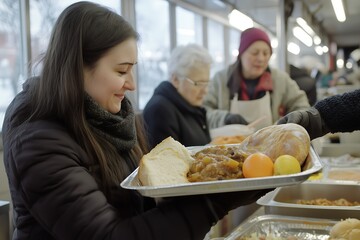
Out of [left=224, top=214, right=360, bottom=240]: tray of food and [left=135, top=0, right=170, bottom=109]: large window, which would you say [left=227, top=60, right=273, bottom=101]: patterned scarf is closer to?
[left=224, top=214, right=360, bottom=240]: tray of food

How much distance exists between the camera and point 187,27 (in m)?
7.26

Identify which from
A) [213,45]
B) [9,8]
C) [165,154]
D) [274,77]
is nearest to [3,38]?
[9,8]

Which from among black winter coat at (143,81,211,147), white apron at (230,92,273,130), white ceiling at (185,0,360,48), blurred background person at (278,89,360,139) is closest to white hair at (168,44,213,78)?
black winter coat at (143,81,211,147)

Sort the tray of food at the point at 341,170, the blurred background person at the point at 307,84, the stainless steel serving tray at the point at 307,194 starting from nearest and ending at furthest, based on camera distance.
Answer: the stainless steel serving tray at the point at 307,194
the tray of food at the point at 341,170
the blurred background person at the point at 307,84

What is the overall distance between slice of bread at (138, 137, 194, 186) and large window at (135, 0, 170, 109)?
437 cm

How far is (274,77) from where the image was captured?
3162mm

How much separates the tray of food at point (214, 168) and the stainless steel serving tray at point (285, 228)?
0.54 m

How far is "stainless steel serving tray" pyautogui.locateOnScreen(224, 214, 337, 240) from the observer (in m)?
1.63

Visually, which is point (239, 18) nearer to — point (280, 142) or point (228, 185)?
point (280, 142)

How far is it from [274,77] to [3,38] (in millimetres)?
2132

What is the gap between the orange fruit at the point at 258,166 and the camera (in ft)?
3.27

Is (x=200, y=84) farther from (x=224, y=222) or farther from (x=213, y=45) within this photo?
(x=213, y=45)

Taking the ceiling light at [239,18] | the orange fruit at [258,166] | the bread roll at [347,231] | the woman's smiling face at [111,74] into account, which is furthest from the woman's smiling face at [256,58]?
the ceiling light at [239,18]

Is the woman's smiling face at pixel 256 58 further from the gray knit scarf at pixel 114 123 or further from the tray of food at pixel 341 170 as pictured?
the gray knit scarf at pixel 114 123
